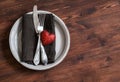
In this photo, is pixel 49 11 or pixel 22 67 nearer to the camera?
pixel 22 67

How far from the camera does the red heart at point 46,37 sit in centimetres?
72

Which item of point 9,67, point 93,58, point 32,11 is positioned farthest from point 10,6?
point 93,58

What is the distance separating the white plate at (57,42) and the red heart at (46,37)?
5 centimetres

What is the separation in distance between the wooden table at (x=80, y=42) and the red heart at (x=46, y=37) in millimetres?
90

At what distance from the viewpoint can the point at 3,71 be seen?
73 centimetres

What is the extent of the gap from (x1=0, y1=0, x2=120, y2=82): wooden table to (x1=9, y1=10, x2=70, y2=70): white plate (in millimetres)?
31

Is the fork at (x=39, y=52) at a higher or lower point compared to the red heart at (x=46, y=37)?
lower

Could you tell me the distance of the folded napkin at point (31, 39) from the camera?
0.71m

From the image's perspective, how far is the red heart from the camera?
718 mm

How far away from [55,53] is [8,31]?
19 cm

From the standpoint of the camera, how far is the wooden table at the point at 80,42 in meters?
0.74

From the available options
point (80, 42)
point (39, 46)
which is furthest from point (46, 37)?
point (80, 42)

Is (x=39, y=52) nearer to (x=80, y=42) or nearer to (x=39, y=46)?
(x=39, y=46)

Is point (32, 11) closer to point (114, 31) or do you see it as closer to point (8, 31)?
point (8, 31)
